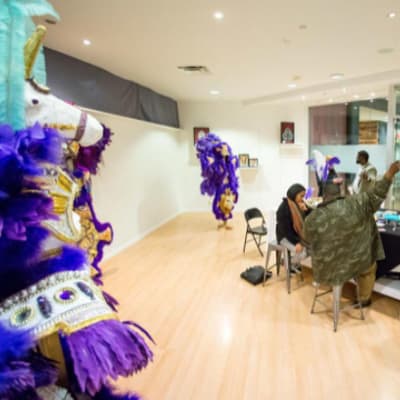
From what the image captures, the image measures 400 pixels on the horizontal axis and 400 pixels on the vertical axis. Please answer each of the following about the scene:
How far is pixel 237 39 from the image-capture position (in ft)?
10.7

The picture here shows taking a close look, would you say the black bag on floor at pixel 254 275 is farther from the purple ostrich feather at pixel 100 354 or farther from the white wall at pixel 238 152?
the purple ostrich feather at pixel 100 354

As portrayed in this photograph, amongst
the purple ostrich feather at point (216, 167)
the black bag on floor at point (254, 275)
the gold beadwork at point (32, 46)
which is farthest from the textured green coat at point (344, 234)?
the purple ostrich feather at point (216, 167)

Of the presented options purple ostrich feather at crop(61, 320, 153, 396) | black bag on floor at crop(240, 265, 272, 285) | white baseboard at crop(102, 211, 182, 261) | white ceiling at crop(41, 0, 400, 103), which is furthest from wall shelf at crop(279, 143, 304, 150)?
purple ostrich feather at crop(61, 320, 153, 396)

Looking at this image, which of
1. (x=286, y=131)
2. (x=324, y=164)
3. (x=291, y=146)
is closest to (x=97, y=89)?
(x=324, y=164)

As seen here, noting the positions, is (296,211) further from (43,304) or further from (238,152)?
(238,152)

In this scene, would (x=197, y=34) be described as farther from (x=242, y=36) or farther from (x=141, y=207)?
(x=141, y=207)

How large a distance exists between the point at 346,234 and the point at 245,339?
1215mm

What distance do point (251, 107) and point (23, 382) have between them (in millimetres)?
7581

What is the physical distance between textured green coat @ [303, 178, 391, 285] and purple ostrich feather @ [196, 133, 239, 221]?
3.30 m

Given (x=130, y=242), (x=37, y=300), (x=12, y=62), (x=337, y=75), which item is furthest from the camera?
(x=130, y=242)

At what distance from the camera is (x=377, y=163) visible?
22.2 ft

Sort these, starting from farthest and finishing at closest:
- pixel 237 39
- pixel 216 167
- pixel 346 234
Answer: pixel 216 167 < pixel 237 39 < pixel 346 234

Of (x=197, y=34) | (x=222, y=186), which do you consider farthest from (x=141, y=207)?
(x=197, y=34)

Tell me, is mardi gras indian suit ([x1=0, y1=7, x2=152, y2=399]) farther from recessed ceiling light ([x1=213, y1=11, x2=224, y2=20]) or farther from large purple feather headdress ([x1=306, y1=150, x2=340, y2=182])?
large purple feather headdress ([x1=306, y1=150, x2=340, y2=182])
